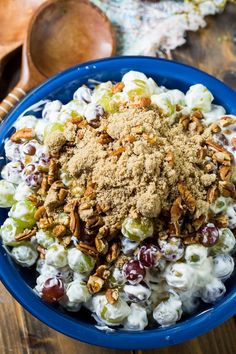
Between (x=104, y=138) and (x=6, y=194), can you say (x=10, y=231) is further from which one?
(x=104, y=138)

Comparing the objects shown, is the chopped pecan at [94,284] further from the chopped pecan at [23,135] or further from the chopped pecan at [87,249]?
the chopped pecan at [23,135]

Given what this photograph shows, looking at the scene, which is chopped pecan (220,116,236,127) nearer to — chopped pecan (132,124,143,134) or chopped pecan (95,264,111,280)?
chopped pecan (132,124,143,134)

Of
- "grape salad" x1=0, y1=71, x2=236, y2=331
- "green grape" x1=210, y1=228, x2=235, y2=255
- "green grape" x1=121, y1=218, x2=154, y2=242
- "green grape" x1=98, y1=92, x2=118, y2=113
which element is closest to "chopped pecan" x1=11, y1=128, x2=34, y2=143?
"grape salad" x1=0, y1=71, x2=236, y2=331

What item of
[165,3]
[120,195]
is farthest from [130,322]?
[165,3]

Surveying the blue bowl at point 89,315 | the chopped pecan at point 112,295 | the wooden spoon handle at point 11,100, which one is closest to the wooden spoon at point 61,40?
the wooden spoon handle at point 11,100

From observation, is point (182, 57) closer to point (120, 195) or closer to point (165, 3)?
point (165, 3)

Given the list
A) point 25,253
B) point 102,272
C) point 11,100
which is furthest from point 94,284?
point 11,100
